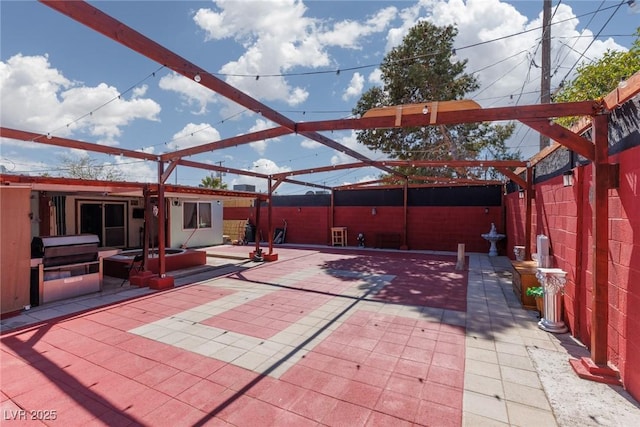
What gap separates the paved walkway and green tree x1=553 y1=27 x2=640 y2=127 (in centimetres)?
532

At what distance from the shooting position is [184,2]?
202 inches

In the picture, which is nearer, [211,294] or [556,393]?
[556,393]

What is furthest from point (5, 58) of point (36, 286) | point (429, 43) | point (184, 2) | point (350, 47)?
point (429, 43)

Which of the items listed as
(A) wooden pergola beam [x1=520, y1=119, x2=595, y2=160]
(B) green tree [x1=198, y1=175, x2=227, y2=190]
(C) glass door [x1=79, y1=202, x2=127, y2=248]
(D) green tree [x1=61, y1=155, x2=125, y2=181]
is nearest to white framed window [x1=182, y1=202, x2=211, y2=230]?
(C) glass door [x1=79, y1=202, x2=127, y2=248]

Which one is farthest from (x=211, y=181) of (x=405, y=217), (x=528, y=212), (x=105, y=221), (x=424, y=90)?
(x=528, y=212)

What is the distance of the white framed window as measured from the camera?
1120 cm

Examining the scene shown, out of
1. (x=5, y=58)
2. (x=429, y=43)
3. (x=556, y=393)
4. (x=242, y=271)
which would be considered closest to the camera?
(x=556, y=393)

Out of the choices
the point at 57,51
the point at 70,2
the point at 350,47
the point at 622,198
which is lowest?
the point at 622,198

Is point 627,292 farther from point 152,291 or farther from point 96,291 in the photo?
point 96,291

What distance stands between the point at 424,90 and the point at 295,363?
10.5 meters

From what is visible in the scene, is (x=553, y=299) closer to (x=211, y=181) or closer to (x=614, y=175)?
(x=614, y=175)

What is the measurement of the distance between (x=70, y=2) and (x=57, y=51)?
468 cm

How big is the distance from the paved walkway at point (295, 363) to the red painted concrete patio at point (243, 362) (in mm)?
14

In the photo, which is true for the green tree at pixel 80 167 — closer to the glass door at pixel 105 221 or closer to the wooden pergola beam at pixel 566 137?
the glass door at pixel 105 221
